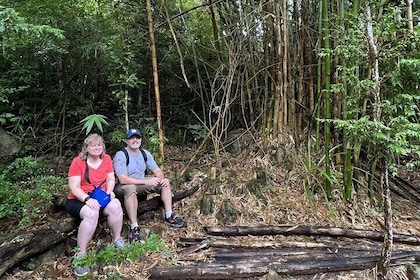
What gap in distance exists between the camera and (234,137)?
15.1 feet

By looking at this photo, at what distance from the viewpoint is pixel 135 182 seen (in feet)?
10.1

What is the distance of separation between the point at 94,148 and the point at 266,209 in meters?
1.86

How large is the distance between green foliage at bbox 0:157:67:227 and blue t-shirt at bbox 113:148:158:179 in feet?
2.13

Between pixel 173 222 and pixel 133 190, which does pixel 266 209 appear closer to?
pixel 173 222

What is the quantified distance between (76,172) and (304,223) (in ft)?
7.21

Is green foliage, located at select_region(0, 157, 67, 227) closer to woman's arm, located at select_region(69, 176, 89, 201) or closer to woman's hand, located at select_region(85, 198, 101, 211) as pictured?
woman's arm, located at select_region(69, 176, 89, 201)

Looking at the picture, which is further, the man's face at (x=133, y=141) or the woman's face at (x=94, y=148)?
the man's face at (x=133, y=141)

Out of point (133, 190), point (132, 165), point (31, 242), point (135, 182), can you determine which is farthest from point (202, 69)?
point (31, 242)

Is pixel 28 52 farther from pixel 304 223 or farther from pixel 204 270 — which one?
pixel 304 223

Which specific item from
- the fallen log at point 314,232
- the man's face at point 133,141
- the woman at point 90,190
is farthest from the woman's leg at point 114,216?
the fallen log at point 314,232

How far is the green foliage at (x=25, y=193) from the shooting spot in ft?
9.75

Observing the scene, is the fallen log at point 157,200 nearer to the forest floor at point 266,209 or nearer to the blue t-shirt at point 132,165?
the forest floor at point 266,209

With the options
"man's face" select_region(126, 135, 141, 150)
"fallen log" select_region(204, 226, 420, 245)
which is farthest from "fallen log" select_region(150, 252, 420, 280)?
"man's face" select_region(126, 135, 141, 150)

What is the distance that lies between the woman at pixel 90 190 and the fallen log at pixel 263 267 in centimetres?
55
